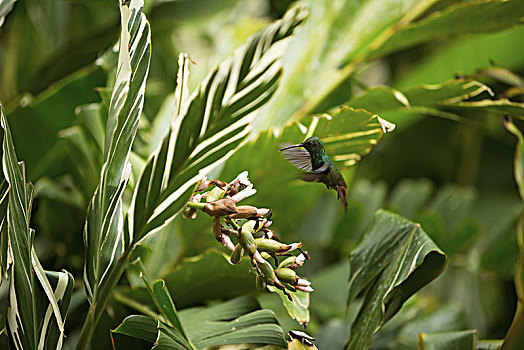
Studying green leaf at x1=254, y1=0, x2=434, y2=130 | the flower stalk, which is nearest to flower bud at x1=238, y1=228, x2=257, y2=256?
the flower stalk

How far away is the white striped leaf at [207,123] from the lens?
1.14ft

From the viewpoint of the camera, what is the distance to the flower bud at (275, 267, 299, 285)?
30 cm

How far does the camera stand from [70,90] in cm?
52

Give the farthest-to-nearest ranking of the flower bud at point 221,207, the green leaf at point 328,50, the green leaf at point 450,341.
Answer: the green leaf at point 328,50 < the green leaf at point 450,341 < the flower bud at point 221,207

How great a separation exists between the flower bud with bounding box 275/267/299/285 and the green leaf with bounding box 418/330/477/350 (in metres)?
0.16

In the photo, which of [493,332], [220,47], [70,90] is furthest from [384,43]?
[493,332]

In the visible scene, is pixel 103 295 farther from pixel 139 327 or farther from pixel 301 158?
pixel 301 158

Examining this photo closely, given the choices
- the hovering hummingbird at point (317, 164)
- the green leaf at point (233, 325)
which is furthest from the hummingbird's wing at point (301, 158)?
the green leaf at point (233, 325)

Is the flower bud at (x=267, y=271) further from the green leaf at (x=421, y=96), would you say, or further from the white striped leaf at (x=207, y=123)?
the green leaf at (x=421, y=96)

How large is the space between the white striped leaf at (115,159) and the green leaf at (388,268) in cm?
18

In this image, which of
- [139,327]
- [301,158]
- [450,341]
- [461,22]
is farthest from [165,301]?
[461,22]

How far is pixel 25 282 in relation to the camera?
31 cm

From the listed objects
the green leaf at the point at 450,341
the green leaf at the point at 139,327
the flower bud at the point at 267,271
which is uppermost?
the flower bud at the point at 267,271

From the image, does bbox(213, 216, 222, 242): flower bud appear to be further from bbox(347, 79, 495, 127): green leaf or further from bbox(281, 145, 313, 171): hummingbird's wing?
bbox(347, 79, 495, 127): green leaf
